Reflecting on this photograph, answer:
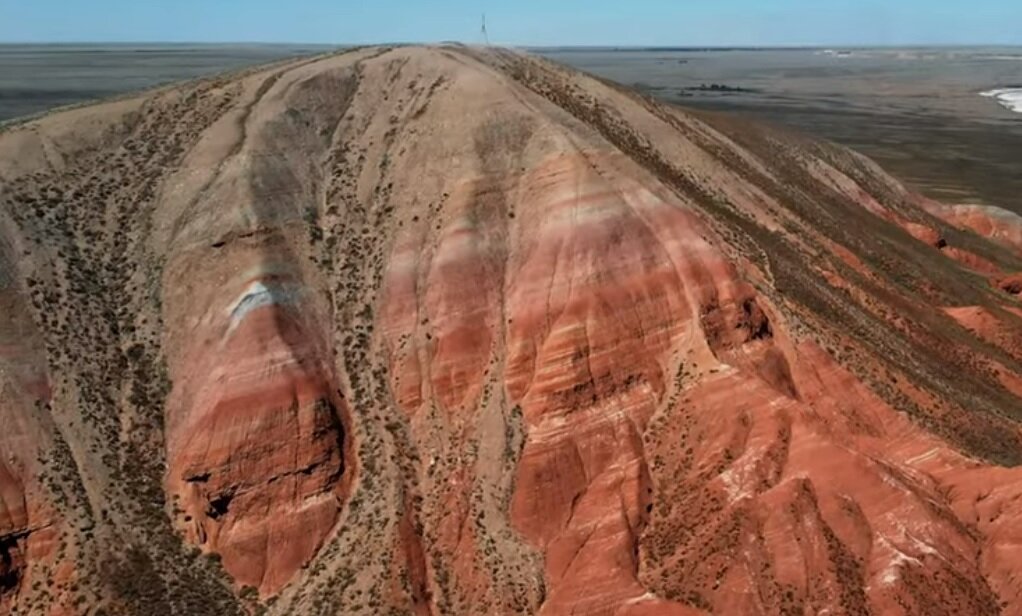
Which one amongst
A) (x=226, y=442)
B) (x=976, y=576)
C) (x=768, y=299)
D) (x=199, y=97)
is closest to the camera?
(x=976, y=576)

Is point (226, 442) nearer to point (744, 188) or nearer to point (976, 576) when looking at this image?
A: point (976, 576)

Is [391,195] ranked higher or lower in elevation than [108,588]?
higher

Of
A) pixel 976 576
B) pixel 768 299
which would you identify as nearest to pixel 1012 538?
pixel 976 576

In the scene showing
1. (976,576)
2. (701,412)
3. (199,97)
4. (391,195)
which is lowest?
(976,576)

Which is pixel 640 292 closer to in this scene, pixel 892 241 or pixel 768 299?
pixel 768 299

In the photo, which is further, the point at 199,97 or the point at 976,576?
the point at 199,97

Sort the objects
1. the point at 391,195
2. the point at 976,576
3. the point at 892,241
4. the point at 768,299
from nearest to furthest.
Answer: the point at 976,576
the point at 768,299
the point at 391,195
the point at 892,241
